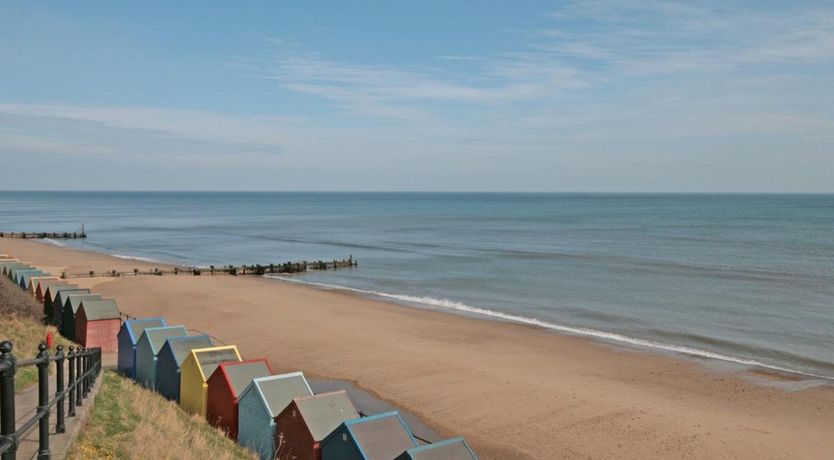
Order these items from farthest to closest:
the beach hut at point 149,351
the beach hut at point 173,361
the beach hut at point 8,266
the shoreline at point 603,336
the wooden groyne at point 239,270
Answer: the wooden groyne at point 239,270
the beach hut at point 8,266
the shoreline at point 603,336
the beach hut at point 149,351
the beach hut at point 173,361

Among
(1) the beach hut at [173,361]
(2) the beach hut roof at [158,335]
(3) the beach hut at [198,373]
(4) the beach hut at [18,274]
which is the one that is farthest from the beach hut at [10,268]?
(3) the beach hut at [198,373]

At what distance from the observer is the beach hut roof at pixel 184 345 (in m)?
17.1

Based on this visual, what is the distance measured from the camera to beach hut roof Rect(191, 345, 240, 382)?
1603 centimetres

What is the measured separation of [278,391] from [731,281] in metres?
45.5

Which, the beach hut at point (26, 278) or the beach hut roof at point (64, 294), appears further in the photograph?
the beach hut at point (26, 278)

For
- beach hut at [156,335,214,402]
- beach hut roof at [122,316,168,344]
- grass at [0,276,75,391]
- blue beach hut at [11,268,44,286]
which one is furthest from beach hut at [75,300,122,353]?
blue beach hut at [11,268,44,286]

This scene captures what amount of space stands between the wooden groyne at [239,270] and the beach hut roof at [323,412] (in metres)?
38.6

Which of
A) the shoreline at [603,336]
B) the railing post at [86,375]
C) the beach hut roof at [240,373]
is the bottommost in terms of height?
the shoreline at [603,336]

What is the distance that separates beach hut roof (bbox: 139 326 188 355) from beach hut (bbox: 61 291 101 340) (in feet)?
18.6

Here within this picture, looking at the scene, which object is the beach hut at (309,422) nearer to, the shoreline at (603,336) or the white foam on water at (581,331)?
the shoreline at (603,336)

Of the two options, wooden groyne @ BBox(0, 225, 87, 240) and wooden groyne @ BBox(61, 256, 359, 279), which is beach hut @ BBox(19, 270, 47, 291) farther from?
wooden groyne @ BBox(0, 225, 87, 240)

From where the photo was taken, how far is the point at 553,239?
9125cm

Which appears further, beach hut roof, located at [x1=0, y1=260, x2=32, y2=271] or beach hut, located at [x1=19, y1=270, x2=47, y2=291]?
beach hut roof, located at [x1=0, y1=260, x2=32, y2=271]

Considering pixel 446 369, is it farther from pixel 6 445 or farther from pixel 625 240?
pixel 625 240
